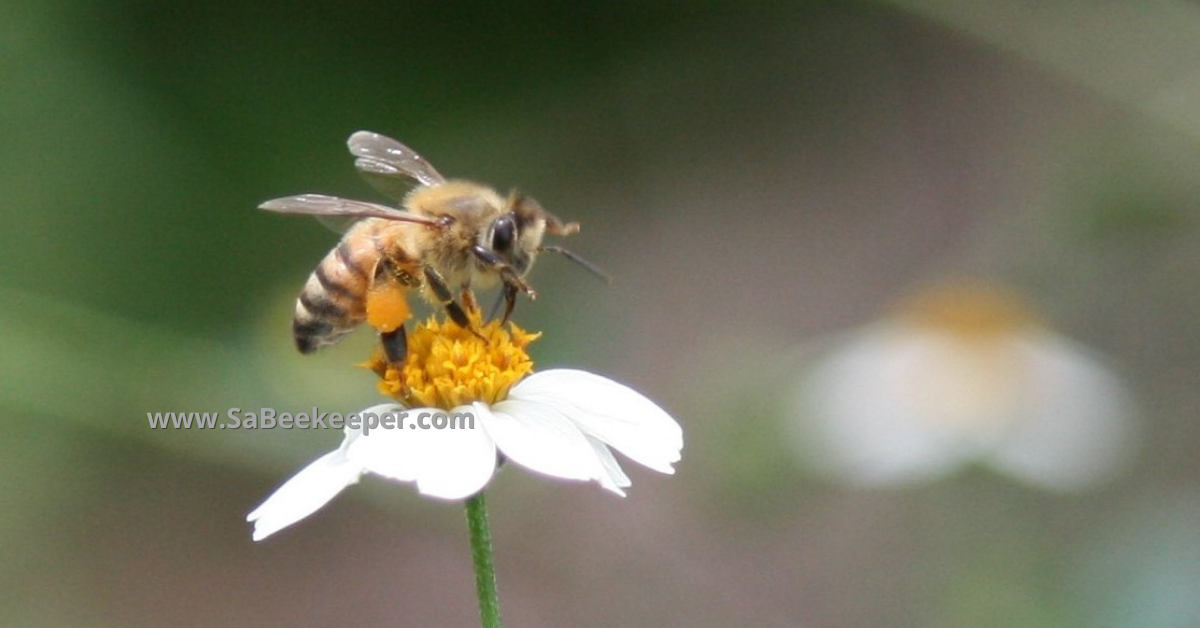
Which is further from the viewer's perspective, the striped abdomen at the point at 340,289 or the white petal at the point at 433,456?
the striped abdomen at the point at 340,289

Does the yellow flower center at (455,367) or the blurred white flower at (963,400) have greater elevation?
the blurred white flower at (963,400)

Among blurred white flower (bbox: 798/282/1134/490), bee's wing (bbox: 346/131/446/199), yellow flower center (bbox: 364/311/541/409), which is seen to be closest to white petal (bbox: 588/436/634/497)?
yellow flower center (bbox: 364/311/541/409)

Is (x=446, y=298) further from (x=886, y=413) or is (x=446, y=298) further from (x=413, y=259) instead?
(x=886, y=413)

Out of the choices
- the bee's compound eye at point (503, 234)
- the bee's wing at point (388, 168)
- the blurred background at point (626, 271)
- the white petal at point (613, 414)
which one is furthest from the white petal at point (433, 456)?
the blurred background at point (626, 271)

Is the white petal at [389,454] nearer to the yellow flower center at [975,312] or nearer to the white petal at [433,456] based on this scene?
the white petal at [433,456]

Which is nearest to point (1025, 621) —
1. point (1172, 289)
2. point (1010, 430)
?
point (1010, 430)

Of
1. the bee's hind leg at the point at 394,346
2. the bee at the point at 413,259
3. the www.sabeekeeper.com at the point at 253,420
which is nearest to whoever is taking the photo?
the bee's hind leg at the point at 394,346

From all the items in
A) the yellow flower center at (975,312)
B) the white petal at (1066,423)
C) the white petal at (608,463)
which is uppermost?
the yellow flower center at (975,312)
